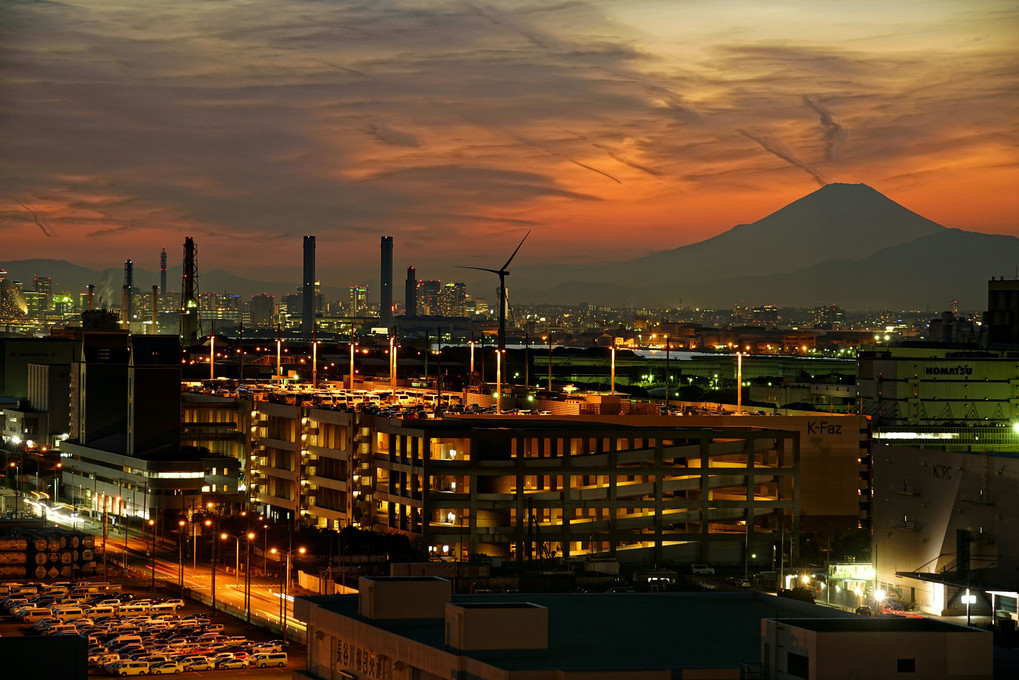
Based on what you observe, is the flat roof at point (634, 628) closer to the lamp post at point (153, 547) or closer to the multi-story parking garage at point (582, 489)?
the multi-story parking garage at point (582, 489)

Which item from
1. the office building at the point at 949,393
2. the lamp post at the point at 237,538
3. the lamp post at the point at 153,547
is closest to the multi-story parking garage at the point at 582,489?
the lamp post at the point at 237,538

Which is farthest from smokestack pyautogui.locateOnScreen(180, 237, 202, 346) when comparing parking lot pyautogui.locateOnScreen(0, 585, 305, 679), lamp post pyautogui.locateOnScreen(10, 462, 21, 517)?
parking lot pyautogui.locateOnScreen(0, 585, 305, 679)

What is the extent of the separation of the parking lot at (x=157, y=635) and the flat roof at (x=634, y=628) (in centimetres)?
1304

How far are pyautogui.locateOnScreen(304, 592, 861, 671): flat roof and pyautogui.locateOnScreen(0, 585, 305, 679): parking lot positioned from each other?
13044mm

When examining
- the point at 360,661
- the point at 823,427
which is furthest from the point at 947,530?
the point at 360,661

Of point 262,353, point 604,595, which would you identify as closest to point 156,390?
point 604,595

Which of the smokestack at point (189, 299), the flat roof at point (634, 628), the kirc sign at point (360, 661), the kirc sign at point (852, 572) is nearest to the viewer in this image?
the flat roof at point (634, 628)

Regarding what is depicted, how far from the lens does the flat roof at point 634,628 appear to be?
1816 cm

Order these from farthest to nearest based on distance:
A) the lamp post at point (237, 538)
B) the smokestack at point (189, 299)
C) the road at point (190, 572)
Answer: the smokestack at point (189, 299) < the lamp post at point (237, 538) < the road at point (190, 572)

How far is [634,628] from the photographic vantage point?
2105cm

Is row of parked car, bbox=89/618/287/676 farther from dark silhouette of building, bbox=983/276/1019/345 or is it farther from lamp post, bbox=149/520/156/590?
dark silhouette of building, bbox=983/276/1019/345

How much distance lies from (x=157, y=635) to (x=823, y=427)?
98.3 ft

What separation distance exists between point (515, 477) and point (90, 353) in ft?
114

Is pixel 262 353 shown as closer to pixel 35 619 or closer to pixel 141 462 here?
pixel 141 462
